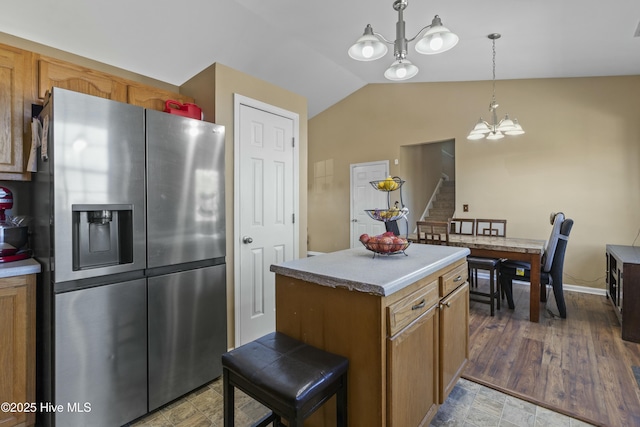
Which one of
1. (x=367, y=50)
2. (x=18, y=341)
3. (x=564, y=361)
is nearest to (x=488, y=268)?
(x=564, y=361)

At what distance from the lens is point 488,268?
3189 millimetres

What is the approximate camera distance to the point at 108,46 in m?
2.47

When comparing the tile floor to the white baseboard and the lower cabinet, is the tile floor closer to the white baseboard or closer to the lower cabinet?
the lower cabinet

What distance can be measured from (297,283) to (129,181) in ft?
3.60

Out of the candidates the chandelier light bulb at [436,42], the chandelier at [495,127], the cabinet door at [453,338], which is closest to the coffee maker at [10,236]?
the cabinet door at [453,338]

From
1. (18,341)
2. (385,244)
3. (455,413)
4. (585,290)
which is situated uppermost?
(385,244)

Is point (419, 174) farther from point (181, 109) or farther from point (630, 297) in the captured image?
point (181, 109)

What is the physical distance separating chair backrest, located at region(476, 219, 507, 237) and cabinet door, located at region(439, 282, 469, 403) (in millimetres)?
2702

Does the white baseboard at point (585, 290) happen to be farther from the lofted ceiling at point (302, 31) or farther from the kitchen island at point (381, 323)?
the kitchen island at point (381, 323)

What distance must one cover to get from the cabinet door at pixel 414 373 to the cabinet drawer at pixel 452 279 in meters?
0.14

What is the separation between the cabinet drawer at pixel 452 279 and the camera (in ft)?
5.18

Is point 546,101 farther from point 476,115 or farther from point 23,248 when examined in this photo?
point 23,248

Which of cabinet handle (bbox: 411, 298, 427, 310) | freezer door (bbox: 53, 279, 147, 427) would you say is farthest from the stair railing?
freezer door (bbox: 53, 279, 147, 427)

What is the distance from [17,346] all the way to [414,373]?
1.99 metres
